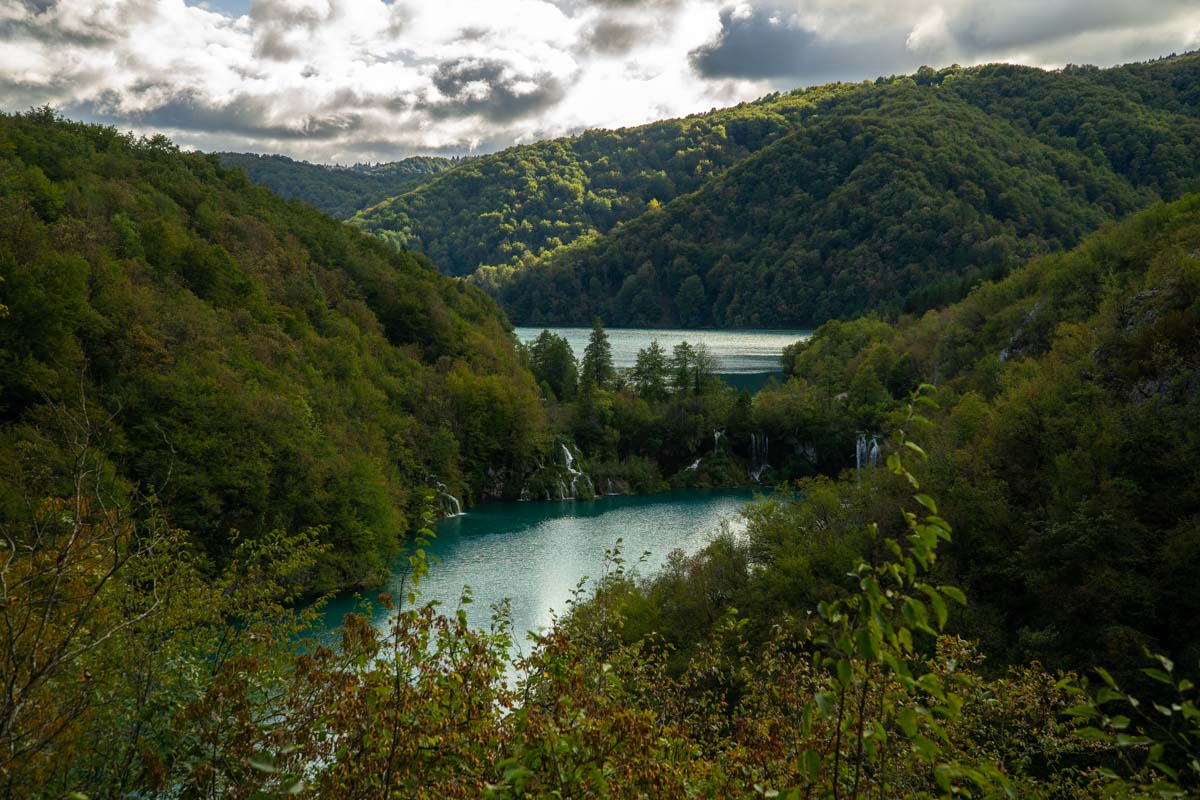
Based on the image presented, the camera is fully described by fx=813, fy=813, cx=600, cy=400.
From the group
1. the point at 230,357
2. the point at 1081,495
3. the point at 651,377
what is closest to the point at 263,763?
the point at 1081,495

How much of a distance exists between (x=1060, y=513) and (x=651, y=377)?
49.5 m

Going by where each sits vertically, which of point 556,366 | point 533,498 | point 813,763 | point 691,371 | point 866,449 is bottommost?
point 533,498

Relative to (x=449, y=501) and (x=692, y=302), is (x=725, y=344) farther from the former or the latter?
(x=449, y=501)

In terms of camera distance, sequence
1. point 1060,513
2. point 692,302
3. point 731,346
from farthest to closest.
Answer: point 692,302 → point 731,346 → point 1060,513

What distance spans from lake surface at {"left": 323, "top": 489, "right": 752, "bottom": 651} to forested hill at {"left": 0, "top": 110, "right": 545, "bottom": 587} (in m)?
3.11

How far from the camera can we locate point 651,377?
237ft

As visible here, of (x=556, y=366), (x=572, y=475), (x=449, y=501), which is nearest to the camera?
(x=449, y=501)

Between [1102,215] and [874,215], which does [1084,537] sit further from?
[874,215]

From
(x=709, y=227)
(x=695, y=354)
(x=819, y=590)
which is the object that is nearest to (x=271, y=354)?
(x=819, y=590)

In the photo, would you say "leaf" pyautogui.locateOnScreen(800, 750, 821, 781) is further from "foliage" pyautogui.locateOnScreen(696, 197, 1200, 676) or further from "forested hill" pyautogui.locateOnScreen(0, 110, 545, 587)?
"forested hill" pyautogui.locateOnScreen(0, 110, 545, 587)

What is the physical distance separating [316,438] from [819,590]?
24.5 metres

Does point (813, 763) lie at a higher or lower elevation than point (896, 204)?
lower

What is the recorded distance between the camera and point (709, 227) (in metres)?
195

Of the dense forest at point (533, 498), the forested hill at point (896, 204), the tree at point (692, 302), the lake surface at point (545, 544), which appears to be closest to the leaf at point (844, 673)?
the dense forest at point (533, 498)
